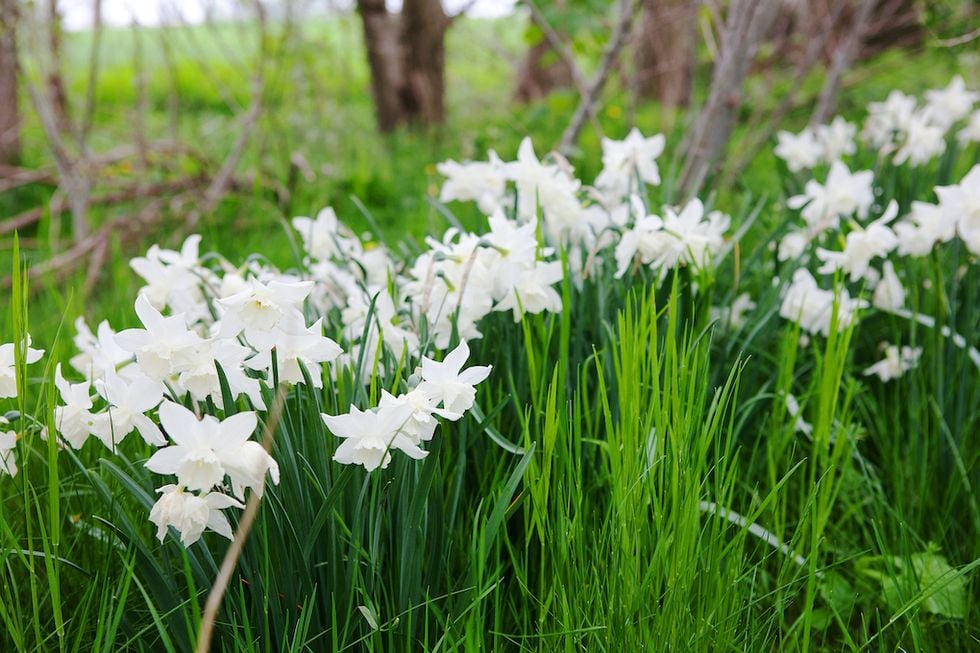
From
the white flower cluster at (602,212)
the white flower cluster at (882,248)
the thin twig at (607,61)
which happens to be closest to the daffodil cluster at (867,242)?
the white flower cluster at (882,248)

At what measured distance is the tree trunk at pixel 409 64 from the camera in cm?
634

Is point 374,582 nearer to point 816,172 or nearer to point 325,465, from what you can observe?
point 325,465

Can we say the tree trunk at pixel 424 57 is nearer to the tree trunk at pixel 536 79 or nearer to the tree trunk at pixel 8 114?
the tree trunk at pixel 536 79

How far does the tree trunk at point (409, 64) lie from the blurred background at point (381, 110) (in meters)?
0.02

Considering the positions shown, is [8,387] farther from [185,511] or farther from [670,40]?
[670,40]

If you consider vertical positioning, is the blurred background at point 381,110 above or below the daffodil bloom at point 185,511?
above

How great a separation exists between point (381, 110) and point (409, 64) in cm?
42

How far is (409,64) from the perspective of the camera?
657 cm

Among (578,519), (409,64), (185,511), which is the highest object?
(409,64)

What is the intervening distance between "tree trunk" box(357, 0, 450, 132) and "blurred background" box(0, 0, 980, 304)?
2 cm

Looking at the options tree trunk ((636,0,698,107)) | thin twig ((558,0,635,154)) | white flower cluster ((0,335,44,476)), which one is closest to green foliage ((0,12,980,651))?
→ white flower cluster ((0,335,44,476))

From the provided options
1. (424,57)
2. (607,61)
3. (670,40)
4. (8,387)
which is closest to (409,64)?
(424,57)

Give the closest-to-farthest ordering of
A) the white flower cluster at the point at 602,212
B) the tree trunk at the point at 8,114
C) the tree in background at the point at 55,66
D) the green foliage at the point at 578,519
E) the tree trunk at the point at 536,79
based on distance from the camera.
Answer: the green foliage at the point at 578,519 → the white flower cluster at the point at 602,212 → the tree in background at the point at 55,66 → the tree trunk at the point at 8,114 → the tree trunk at the point at 536,79

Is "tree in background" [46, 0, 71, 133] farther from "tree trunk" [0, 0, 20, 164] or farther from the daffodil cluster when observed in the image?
the daffodil cluster
